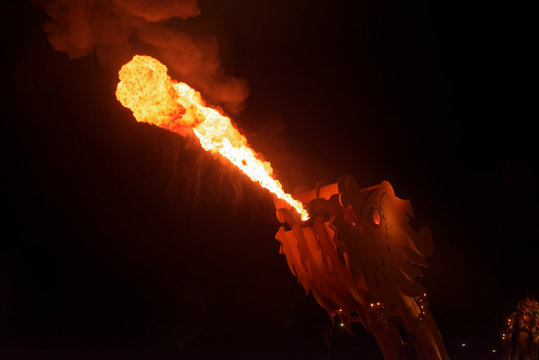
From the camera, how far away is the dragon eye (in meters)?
9.04

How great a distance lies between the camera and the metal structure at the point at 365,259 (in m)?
8.62

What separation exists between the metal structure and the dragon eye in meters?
0.02

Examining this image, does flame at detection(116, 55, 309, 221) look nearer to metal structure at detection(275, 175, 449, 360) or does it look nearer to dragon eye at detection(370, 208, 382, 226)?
metal structure at detection(275, 175, 449, 360)

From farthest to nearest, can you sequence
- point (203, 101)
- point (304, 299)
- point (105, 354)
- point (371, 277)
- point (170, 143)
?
point (304, 299) → point (105, 354) → point (170, 143) → point (203, 101) → point (371, 277)

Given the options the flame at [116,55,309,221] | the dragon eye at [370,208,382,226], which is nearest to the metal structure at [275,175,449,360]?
the dragon eye at [370,208,382,226]

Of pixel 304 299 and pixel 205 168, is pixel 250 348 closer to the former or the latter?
pixel 304 299

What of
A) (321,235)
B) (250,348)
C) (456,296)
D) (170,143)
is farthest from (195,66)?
(456,296)

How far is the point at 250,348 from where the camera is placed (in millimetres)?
16031

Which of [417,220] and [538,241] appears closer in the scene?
[538,241]

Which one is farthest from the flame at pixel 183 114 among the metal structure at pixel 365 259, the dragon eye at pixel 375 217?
the dragon eye at pixel 375 217

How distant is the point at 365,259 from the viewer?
28.0ft

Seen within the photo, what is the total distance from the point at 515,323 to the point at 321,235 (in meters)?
7.20

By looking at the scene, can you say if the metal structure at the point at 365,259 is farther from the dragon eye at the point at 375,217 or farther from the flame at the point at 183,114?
the flame at the point at 183,114

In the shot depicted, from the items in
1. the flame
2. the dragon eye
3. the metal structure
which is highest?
the flame
